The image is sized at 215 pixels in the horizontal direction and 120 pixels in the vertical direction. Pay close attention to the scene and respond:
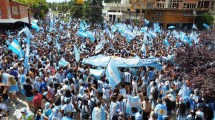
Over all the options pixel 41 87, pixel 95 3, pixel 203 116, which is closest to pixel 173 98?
pixel 203 116

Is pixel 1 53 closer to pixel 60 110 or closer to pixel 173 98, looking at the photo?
pixel 60 110

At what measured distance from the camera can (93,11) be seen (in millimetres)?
42625

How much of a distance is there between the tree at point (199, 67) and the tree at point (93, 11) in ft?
106

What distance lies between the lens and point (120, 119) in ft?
23.8

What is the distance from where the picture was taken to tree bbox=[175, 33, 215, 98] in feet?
26.5

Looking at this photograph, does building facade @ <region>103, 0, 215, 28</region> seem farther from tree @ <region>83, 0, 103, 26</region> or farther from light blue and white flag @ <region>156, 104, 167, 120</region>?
light blue and white flag @ <region>156, 104, 167, 120</region>

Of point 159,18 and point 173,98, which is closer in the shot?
point 173,98

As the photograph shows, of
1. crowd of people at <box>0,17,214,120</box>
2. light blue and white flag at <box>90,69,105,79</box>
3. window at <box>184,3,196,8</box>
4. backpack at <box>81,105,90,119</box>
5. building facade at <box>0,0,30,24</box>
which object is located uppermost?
window at <box>184,3,196,8</box>

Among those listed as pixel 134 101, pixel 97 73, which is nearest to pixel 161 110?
pixel 134 101

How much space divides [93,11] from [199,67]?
34766mm

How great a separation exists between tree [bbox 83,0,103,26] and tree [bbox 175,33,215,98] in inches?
1267

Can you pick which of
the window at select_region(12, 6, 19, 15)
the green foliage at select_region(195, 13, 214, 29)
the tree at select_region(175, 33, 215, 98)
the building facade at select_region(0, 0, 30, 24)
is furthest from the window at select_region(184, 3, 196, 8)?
the tree at select_region(175, 33, 215, 98)

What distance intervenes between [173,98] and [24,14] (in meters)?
36.5

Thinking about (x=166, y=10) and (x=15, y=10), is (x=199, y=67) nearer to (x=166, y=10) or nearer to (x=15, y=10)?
(x=15, y=10)
